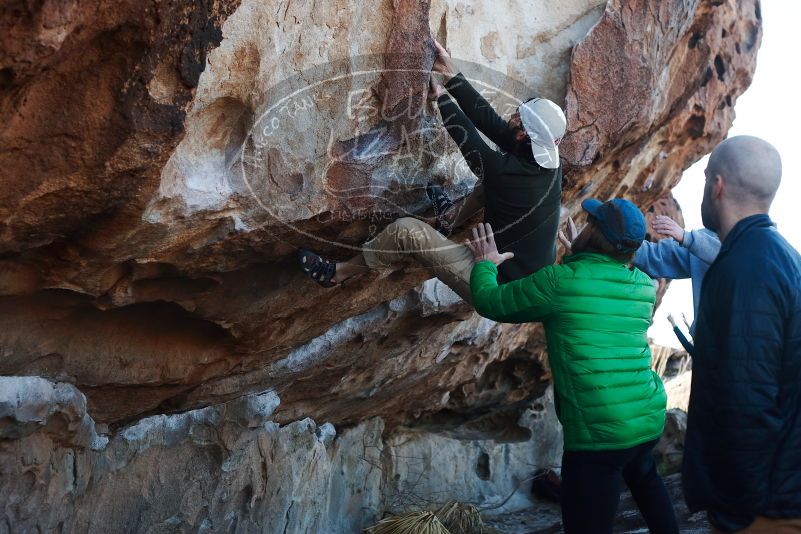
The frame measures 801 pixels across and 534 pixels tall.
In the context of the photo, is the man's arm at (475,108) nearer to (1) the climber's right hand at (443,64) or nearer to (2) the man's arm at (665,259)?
(1) the climber's right hand at (443,64)

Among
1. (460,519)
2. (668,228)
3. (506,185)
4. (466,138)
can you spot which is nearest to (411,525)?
(460,519)

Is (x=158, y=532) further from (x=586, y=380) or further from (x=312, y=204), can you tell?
(x=586, y=380)

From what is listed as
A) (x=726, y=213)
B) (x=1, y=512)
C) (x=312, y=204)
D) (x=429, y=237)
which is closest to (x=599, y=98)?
(x=429, y=237)

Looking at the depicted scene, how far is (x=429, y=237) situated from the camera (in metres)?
3.69

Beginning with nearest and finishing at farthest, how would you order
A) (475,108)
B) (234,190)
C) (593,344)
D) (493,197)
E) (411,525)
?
(593,344) → (234,190) → (475,108) → (493,197) → (411,525)

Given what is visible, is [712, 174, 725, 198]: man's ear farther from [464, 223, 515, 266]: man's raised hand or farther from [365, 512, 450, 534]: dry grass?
[365, 512, 450, 534]: dry grass

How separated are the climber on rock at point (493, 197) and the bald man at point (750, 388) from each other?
4.40 feet

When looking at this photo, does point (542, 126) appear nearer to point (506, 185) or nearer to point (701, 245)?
point (506, 185)

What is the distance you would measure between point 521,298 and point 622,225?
0.39m

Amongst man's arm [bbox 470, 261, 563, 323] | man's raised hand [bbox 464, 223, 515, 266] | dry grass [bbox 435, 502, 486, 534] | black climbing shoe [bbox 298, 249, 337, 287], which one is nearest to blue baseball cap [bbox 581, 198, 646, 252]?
man's arm [bbox 470, 261, 563, 323]

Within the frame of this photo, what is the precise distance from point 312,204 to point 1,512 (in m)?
1.52

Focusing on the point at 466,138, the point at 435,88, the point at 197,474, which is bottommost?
the point at 197,474

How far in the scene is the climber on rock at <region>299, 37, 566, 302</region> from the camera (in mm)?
3510

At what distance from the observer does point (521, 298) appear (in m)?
2.92
